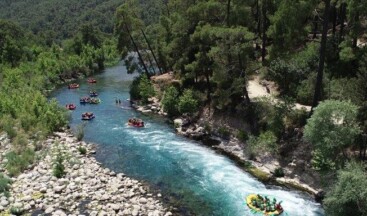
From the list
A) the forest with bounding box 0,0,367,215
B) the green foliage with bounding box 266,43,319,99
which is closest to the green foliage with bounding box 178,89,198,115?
the forest with bounding box 0,0,367,215

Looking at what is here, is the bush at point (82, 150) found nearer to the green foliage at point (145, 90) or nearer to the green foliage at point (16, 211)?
the green foliage at point (16, 211)

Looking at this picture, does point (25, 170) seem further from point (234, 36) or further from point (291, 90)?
point (291, 90)

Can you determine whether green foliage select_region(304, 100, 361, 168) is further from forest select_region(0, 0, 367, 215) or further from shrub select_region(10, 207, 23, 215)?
shrub select_region(10, 207, 23, 215)

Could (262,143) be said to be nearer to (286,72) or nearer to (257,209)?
(257,209)

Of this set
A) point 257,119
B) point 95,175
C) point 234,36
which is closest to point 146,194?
point 95,175

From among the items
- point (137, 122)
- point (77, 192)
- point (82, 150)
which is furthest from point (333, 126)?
point (137, 122)
